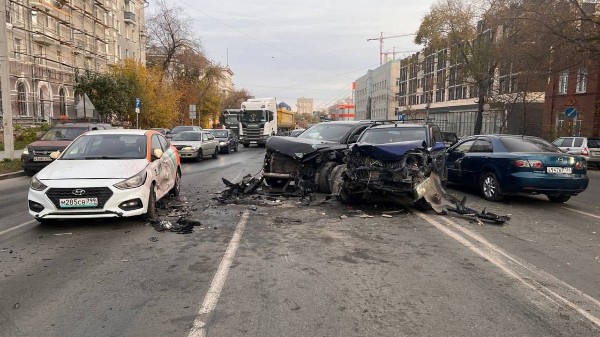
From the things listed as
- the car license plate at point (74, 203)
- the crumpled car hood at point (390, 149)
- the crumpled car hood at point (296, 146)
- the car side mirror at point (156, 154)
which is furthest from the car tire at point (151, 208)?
the crumpled car hood at point (390, 149)

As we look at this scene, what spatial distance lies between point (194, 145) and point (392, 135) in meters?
13.0

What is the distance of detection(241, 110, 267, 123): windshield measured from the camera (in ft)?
110

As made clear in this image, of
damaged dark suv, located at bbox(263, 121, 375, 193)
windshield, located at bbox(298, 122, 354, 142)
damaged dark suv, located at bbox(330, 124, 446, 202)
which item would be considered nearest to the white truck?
windshield, located at bbox(298, 122, 354, 142)

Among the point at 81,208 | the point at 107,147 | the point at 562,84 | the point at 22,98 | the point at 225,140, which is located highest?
the point at 562,84

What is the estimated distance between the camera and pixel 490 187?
9.80 m

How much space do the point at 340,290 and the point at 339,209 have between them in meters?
4.29

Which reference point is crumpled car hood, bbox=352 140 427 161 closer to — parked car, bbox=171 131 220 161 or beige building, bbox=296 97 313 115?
parked car, bbox=171 131 220 161

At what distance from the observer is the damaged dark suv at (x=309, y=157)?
989cm

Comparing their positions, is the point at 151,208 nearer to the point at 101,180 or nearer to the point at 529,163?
the point at 101,180

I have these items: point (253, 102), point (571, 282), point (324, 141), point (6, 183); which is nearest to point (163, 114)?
point (253, 102)

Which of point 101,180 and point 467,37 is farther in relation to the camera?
point 467,37

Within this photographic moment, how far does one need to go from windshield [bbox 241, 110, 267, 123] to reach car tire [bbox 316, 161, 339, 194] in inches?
947

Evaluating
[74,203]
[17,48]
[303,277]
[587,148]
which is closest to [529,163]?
[303,277]

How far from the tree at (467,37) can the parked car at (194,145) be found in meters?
22.8
